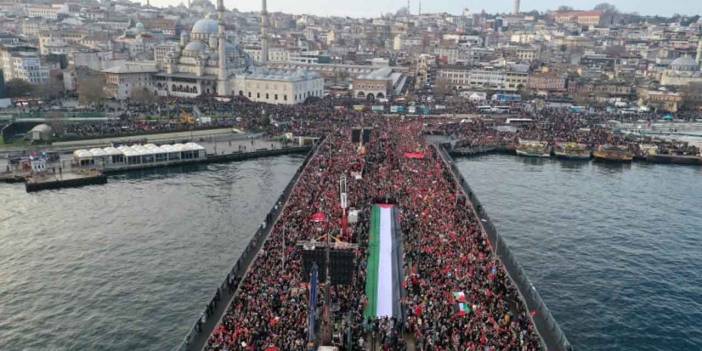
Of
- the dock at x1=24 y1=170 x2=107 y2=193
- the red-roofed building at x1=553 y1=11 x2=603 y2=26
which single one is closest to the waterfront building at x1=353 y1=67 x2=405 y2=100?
the dock at x1=24 y1=170 x2=107 y2=193

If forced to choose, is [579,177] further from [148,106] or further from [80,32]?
[80,32]

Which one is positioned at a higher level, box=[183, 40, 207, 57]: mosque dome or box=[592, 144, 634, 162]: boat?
box=[183, 40, 207, 57]: mosque dome

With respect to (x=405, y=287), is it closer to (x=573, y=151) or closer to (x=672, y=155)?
(x=573, y=151)

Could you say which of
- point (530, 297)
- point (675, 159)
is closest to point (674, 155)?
point (675, 159)

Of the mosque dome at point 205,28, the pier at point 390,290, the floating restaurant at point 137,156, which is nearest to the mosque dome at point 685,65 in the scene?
the pier at point 390,290

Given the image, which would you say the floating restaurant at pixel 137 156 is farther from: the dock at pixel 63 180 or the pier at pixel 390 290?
the pier at pixel 390 290

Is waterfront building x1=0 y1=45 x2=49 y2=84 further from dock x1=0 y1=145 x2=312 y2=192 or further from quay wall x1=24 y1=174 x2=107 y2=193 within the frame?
quay wall x1=24 y1=174 x2=107 y2=193
